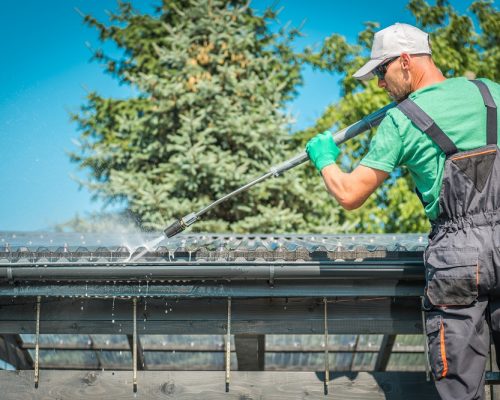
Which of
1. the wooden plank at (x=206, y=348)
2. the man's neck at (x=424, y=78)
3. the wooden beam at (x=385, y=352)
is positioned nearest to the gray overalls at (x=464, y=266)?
the man's neck at (x=424, y=78)

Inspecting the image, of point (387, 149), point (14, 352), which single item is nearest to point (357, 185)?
point (387, 149)

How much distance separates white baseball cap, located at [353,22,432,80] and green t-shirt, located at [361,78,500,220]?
7.7 inches

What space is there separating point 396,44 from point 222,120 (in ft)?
29.2

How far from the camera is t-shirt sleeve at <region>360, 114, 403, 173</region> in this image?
2461 mm

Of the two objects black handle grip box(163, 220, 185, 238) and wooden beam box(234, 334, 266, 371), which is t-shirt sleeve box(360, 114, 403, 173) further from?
wooden beam box(234, 334, 266, 371)

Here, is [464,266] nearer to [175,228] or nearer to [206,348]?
[175,228]

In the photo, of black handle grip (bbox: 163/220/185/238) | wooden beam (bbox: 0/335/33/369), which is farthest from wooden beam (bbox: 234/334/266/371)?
wooden beam (bbox: 0/335/33/369)

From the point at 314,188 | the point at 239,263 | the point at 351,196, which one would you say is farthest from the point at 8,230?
the point at 314,188

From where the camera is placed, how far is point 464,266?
7.70 ft

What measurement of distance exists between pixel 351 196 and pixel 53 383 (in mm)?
1727

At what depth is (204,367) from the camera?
573 cm

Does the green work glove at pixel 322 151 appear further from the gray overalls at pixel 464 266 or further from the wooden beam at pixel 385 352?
the wooden beam at pixel 385 352

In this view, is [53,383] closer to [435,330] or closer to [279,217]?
[435,330]

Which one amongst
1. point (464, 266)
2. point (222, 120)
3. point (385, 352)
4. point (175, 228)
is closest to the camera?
point (464, 266)
